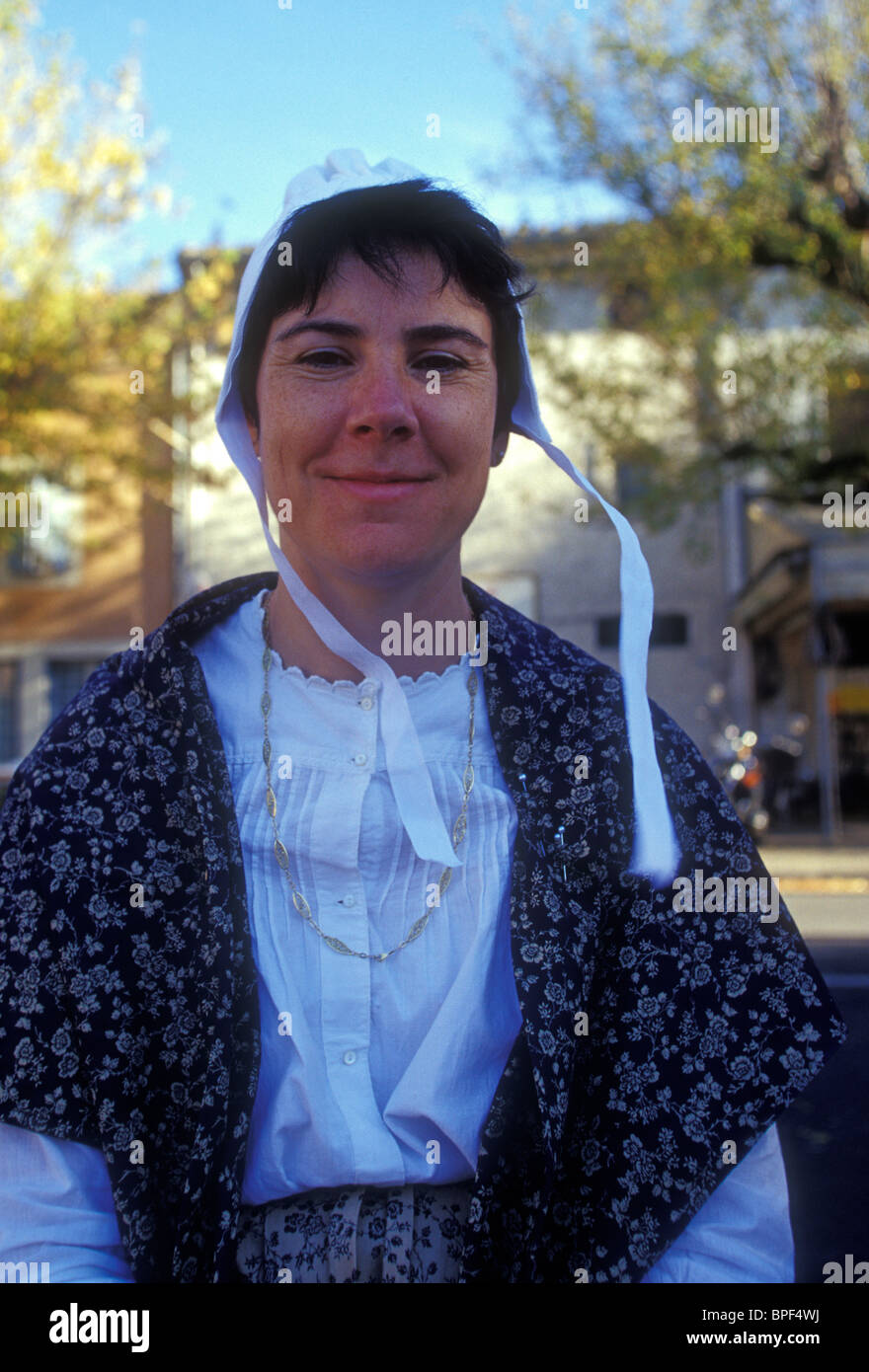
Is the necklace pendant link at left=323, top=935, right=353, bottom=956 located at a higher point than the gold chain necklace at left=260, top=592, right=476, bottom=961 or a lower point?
lower

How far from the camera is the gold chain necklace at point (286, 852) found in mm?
1412

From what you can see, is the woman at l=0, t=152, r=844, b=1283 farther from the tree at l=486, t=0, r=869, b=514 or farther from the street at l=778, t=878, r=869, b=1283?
the tree at l=486, t=0, r=869, b=514

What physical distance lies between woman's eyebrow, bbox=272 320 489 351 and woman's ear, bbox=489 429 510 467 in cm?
18

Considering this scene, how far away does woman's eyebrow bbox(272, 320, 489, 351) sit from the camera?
4.49 feet

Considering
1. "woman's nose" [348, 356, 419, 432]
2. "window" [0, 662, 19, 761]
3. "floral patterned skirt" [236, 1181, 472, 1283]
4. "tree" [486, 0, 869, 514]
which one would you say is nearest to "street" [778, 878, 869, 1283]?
"floral patterned skirt" [236, 1181, 472, 1283]

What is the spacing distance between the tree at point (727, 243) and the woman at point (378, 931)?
8.41m

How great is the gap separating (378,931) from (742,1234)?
0.52m

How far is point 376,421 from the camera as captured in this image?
4.37ft

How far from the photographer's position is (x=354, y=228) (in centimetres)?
140

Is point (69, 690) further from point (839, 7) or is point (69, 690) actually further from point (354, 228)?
point (354, 228)

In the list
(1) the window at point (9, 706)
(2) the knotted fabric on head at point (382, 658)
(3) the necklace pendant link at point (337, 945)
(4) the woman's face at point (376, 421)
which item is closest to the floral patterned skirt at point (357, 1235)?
(3) the necklace pendant link at point (337, 945)

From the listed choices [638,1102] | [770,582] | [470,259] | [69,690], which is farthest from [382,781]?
[69,690]
